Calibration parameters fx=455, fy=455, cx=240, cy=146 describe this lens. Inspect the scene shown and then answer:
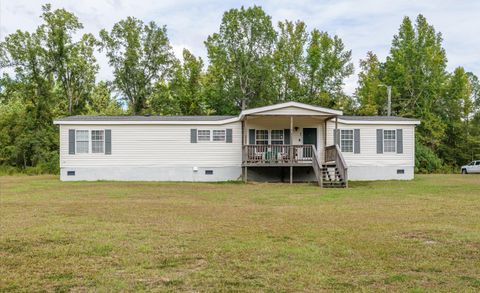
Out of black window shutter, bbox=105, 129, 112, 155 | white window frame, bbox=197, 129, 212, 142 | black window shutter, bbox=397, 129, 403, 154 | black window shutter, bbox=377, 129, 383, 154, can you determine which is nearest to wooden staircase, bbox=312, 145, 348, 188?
black window shutter, bbox=377, 129, 383, 154

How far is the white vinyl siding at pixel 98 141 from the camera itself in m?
21.1

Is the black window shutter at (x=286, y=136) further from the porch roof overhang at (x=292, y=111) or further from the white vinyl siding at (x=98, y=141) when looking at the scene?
the white vinyl siding at (x=98, y=141)

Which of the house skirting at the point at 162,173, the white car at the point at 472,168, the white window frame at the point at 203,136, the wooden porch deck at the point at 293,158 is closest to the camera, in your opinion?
the wooden porch deck at the point at 293,158

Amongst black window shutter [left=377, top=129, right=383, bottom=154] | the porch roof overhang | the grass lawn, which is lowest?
the grass lawn

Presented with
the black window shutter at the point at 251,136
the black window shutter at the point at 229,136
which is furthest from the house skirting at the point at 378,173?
the black window shutter at the point at 229,136

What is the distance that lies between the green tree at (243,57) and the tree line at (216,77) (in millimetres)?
77

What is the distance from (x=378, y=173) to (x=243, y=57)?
16148mm

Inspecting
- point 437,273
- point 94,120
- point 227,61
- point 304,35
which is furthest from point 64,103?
point 437,273

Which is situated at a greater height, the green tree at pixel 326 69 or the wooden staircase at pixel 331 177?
the green tree at pixel 326 69

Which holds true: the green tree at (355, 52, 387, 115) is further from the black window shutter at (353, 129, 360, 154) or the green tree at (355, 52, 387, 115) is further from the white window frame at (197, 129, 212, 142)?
the white window frame at (197, 129, 212, 142)

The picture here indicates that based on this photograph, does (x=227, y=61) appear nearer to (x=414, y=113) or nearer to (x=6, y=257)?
(x=414, y=113)

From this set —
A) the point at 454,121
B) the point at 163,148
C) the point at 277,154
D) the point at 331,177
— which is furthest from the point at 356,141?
the point at 454,121

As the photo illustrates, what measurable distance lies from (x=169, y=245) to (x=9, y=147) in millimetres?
30771

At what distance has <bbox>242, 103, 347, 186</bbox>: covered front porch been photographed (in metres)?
19.6
